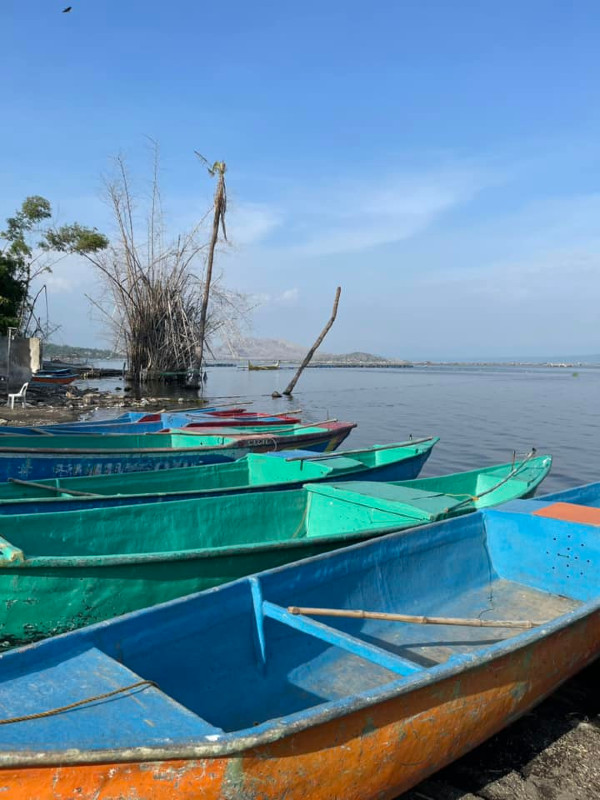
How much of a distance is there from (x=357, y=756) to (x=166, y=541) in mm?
3869

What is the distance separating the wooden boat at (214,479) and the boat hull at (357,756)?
4099mm

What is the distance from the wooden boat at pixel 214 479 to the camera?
22.3ft

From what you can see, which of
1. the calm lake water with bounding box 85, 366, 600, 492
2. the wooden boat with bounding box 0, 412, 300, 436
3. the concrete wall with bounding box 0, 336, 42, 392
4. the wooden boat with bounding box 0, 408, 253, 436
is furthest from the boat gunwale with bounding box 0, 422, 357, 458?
the concrete wall with bounding box 0, 336, 42, 392

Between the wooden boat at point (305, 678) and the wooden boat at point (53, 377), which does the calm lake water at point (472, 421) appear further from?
the wooden boat at point (305, 678)

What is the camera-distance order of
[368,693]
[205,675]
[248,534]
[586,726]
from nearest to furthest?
1. [368,693]
2. [205,675]
3. [586,726]
4. [248,534]

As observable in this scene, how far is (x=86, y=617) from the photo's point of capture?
4.92m

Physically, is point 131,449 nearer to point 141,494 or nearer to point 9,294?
point 141,494

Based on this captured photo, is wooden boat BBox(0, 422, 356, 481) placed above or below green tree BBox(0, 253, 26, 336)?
below

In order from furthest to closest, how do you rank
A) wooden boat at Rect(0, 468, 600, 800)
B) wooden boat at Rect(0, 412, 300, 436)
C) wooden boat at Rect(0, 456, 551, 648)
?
1. wooden boat at Rect(0, 412, 300, 436)
2. wooden boat at Rect(0, 456, 551, 648)
3. wooden boat at Rect(0, 468, 600, 800)

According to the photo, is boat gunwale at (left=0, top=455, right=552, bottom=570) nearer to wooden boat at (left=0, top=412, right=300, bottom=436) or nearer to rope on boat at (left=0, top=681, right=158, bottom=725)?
rope on boat at (left=0, top=681, right=158, bottom=725)

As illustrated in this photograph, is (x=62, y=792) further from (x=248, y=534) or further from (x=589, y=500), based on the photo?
(x=589, y=500)

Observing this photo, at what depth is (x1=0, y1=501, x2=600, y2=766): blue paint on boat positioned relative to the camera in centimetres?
275

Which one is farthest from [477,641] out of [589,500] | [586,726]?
[589,500]

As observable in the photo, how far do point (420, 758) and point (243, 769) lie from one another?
1.17 meters
